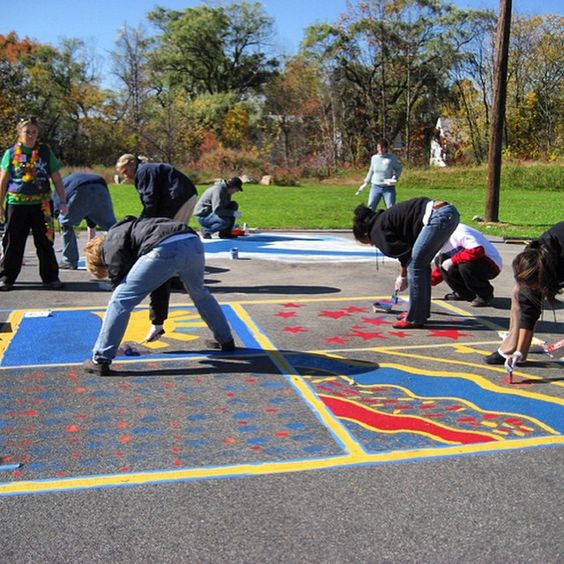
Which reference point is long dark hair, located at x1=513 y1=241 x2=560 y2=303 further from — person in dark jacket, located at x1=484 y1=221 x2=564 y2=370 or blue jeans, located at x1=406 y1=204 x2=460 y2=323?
blue jeans, located at x1=406 y1=204 x2=460 y2=323

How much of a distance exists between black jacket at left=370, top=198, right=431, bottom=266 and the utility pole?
10.6 m

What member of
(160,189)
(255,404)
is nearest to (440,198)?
(160,189)

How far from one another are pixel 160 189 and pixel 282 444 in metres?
3.78

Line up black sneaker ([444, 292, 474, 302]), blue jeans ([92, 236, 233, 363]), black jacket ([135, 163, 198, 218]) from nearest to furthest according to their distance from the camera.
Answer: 1. blue jeans ([92, 236, 233, 363])
2. black jacket ([135, 163, 198, 218])
3. black sneaker ([444, 292, 474, 302])

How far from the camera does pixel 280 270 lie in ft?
34.4

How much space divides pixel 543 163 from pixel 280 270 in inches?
1250

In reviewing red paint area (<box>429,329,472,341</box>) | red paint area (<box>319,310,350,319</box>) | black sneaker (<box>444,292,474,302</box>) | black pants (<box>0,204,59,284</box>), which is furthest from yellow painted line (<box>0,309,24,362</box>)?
black sneaker (<box>444,292,474,302</box>)

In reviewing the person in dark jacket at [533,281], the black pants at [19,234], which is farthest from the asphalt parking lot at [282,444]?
the black pants at [19,234]

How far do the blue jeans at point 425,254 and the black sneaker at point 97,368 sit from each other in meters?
3.08

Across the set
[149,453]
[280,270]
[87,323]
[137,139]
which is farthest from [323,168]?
[149,453]

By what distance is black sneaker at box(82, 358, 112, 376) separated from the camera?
5461 mm

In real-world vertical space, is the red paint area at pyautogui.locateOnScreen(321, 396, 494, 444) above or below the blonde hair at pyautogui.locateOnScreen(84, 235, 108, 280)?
below

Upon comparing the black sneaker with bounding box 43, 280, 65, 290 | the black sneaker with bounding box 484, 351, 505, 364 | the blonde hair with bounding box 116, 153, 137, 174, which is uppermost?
the blonde hair with bounding box 116, 153, 137, 174

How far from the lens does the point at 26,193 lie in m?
8.49
